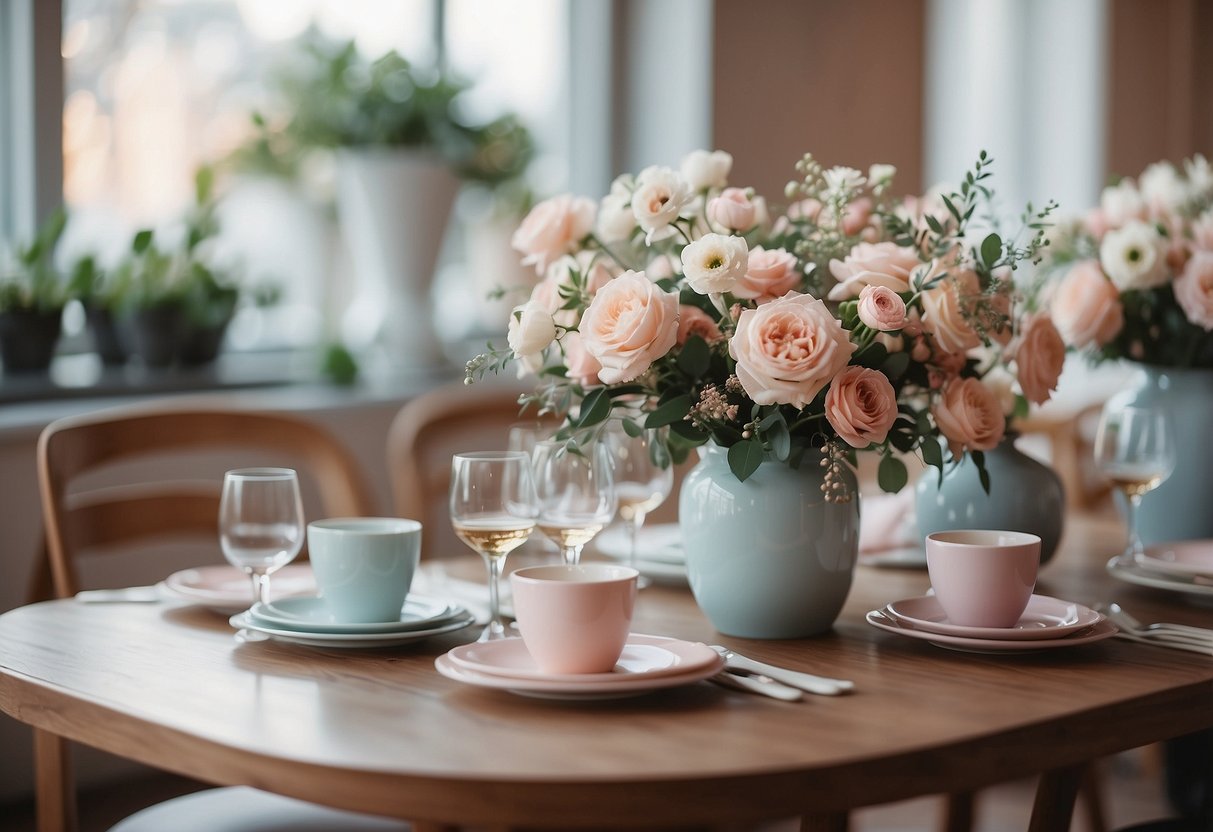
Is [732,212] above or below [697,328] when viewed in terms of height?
above

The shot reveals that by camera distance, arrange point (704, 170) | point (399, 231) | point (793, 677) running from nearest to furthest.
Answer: point (793, 677)
point (704, 170)
point (399, 231)

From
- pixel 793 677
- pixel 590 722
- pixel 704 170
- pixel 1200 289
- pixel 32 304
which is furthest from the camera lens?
pixel 32 304

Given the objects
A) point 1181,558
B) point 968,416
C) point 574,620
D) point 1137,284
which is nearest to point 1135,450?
point 1181,558

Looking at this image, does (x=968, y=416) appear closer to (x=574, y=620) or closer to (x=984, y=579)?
(x=984, y=579)

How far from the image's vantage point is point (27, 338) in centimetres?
269

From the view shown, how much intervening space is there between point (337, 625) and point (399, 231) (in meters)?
2.10

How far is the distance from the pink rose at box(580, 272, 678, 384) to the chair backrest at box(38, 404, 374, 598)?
32.1 inches

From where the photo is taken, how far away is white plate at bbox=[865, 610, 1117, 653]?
119 centimetres

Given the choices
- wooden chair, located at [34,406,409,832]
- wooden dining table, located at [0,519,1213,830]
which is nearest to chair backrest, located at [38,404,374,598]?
wooden chair, located at [34,406,409,832]

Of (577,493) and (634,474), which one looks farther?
(634,474)

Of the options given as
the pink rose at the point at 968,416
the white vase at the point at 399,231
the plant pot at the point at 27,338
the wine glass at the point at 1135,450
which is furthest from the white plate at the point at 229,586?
the white vase at the point at 399,231

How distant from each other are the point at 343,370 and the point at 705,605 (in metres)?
1.93

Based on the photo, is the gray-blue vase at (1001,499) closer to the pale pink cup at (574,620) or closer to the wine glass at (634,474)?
the wine glass at (634,474)

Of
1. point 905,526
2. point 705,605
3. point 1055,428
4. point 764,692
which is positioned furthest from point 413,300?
point 764,692
